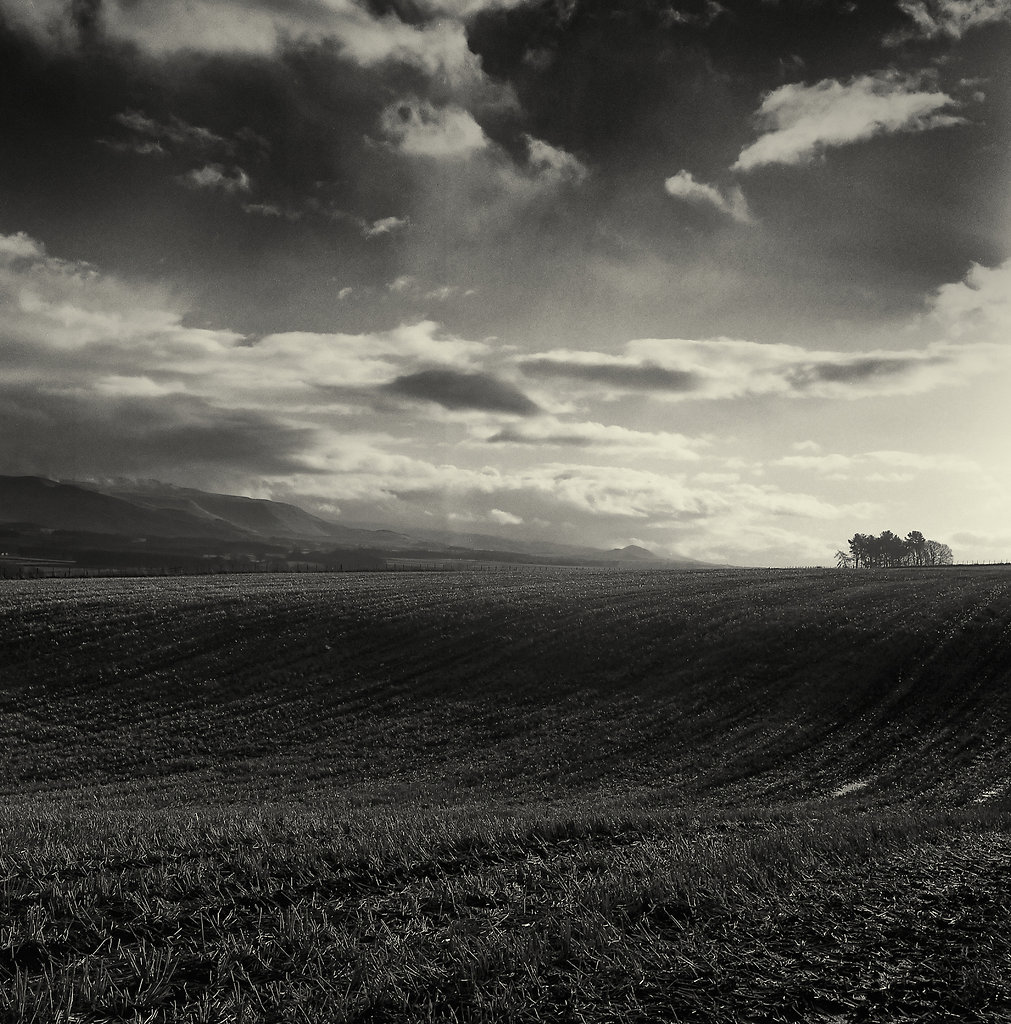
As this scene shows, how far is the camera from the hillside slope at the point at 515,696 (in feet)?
85.2

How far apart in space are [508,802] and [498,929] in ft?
54.2

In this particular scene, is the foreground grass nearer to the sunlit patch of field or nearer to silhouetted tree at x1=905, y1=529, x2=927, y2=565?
the sunlit patch of field

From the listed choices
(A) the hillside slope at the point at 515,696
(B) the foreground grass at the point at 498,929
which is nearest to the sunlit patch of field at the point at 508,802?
Answer: (B) the foreground grass at the point at 498,929

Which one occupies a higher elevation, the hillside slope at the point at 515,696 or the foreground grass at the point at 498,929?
the foreground grass at the point at 498,929

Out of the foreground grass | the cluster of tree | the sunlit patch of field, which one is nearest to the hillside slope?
the sunlit patch of field

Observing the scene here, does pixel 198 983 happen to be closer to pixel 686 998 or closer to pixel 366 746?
pixel 686 998

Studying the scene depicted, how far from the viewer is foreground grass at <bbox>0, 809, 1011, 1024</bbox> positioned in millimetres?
5234

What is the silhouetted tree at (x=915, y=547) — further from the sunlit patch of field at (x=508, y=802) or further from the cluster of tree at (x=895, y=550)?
the sunlit patch of field at (x=508, y=802)

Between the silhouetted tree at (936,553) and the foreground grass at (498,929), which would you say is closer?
the foreground grass at (498,929)

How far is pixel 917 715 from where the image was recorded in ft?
104

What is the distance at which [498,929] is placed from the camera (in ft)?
22.2

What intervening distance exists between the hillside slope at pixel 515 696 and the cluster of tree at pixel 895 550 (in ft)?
398

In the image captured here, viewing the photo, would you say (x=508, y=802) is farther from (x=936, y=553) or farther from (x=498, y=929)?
(x=936, y=553)

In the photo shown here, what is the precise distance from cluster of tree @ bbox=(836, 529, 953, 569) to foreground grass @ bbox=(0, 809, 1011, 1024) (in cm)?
17711
